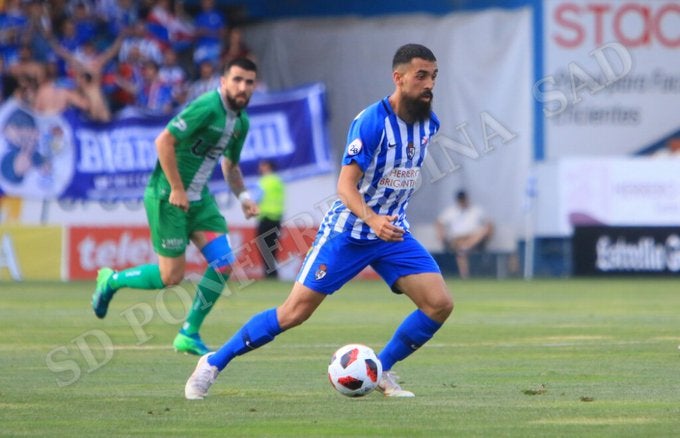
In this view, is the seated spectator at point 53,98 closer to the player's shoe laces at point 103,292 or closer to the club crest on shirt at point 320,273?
the player's shoe laces at point 103,292

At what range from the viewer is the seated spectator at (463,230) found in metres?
27.2

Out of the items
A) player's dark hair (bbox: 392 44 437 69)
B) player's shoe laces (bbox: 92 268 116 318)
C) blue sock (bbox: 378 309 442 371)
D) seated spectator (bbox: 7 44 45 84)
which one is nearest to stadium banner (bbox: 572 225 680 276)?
seated spectator (bbox: 7 44 45 84)

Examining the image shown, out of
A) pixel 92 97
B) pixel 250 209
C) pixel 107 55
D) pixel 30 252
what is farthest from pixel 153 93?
pixel 250 209

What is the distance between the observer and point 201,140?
39.8 ft

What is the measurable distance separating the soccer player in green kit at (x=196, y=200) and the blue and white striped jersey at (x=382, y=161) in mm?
3013

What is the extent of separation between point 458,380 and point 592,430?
258cm

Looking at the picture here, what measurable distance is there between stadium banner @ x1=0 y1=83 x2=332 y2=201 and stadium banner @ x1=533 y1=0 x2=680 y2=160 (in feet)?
14.7

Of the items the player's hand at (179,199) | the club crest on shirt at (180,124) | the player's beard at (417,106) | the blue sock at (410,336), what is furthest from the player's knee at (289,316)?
the club crest on shirt at (180,124)

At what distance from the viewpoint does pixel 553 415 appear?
806cm

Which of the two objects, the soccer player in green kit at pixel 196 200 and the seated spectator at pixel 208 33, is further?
the seated spectator at pixel 208 33

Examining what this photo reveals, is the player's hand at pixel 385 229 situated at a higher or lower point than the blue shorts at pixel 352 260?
higher

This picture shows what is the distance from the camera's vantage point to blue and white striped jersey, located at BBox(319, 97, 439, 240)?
28.7ft

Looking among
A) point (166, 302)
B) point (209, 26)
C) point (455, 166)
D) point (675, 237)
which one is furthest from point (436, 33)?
point (166, 302)

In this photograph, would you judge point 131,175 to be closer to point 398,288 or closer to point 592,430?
point 398,288
